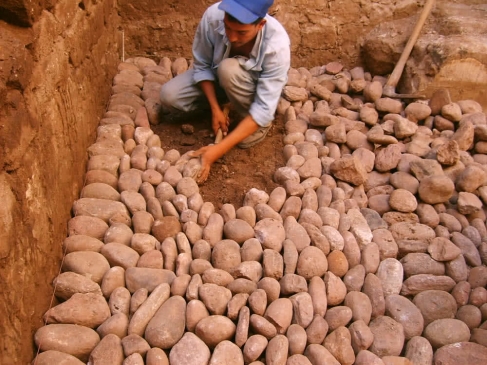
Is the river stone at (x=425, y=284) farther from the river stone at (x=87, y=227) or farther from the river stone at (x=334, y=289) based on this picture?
the river stone at (x=87, y=227)

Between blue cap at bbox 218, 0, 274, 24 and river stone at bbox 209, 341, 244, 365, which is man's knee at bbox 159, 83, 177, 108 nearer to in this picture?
blue cap at bbox 218, 0, 274, 24

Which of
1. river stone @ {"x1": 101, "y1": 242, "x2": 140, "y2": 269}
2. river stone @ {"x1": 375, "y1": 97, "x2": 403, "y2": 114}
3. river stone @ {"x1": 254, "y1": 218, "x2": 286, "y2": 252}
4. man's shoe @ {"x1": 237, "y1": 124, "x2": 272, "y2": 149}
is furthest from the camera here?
river stone @ {"x1": 375, "y1": 97, "x2": 403, "y2": 114}

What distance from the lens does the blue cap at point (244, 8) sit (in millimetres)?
1831

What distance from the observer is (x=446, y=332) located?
1.57 metres

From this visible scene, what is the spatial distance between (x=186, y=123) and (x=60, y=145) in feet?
2.60

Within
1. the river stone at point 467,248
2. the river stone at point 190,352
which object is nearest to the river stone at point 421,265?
the river stone at point 467,248

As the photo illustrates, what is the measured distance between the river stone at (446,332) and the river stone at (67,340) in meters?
1.01

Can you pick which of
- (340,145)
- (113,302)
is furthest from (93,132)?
(340,145)

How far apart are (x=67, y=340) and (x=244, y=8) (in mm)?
1253

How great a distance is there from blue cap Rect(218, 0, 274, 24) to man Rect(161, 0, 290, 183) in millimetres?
78

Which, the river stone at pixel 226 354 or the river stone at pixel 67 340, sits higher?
the river stone at pixel 226 354

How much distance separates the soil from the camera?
2117mm

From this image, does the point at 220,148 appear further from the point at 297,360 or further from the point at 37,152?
the point at 297,360

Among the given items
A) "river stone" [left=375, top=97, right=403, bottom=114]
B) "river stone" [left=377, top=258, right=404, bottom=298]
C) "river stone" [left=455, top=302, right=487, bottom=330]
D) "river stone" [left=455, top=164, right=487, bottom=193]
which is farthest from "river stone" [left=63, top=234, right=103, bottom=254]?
"river stone" [left=375, top=97, right=403, bottom=114]
